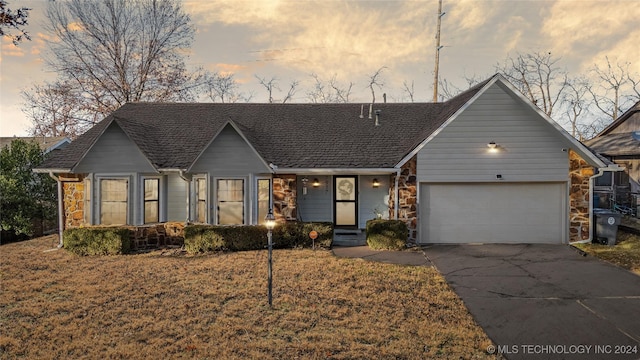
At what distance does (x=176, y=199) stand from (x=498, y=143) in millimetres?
11129

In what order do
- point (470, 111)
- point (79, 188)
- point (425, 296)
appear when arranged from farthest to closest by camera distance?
point (79, 188) < point (470, 111) < point (425, 296)

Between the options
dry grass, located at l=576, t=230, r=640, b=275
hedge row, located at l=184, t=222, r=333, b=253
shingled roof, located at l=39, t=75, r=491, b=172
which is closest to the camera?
dry grass, located at l=576, t=230, r=640, b=275

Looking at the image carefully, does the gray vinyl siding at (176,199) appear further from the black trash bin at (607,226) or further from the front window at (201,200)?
the black trash bin at (607,226)

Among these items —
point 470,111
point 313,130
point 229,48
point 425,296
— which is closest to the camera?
point 425,296

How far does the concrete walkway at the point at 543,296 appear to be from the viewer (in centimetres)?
466

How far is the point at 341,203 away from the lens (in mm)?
12922

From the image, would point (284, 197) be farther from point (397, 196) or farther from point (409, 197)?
point (409, 197)

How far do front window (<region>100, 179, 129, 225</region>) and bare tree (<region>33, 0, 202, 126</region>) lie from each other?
14058 millimetres

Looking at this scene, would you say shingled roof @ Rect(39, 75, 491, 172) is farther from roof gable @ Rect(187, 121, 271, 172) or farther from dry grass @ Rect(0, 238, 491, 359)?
dry grass @ Rect(0, 238, 491, 359)

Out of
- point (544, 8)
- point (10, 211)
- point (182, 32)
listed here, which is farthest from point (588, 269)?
point (182, 32)

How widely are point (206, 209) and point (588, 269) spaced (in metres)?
10.8

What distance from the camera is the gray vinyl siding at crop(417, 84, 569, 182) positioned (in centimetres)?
1059

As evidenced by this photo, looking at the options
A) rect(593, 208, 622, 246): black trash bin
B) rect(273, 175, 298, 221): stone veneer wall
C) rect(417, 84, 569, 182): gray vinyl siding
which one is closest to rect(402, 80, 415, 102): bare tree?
rect(417, 84, 569, 182): gray vinyl siding

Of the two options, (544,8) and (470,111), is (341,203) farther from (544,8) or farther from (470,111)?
(544,8)
